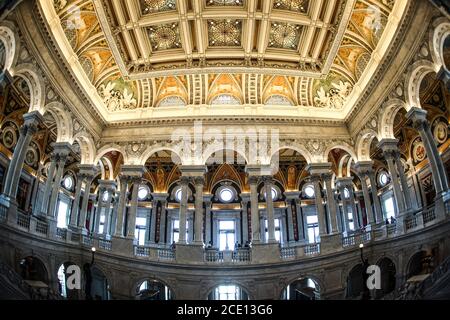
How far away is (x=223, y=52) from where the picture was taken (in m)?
21.7

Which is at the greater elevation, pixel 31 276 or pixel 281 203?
pixel 281 203

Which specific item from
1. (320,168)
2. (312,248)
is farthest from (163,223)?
(320,168)

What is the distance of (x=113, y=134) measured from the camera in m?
23.4

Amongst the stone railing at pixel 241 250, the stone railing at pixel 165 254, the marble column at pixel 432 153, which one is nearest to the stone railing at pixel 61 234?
the stone railing at pixel 241 250

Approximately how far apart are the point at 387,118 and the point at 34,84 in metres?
16.8

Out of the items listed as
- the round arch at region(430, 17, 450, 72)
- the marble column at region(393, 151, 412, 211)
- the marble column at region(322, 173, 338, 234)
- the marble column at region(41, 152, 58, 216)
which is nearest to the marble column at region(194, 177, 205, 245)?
the marble column at region(322, 173, 338, 234)

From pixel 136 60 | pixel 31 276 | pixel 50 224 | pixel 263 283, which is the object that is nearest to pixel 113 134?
pixel 136 60

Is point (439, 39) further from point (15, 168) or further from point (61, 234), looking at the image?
point (61, 234)

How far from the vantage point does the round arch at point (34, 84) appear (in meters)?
16.8

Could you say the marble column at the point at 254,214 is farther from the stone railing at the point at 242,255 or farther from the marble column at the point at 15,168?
the marble column at the point at 15,168

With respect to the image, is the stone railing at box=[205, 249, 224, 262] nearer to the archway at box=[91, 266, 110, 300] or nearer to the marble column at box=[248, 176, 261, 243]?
the marble column at box=[248, 176, 261, 243]
